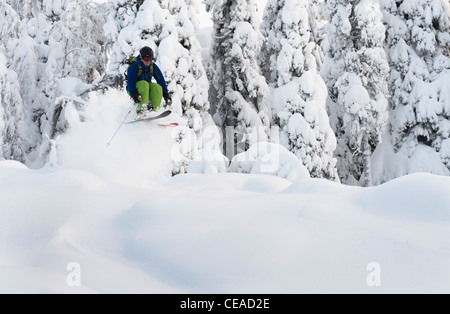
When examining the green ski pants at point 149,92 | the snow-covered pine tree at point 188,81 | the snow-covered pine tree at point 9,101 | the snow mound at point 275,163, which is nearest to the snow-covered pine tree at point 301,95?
the snow-covered pine tree at point 188,81

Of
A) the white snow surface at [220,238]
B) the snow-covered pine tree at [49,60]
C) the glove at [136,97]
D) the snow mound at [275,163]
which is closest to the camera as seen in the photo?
the white snow surface at [220,238]

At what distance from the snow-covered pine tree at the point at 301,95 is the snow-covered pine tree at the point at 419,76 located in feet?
11.9

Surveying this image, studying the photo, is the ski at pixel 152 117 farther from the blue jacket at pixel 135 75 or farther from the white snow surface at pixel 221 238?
the white snow surface at pixel 221 238

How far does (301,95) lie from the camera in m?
17.4

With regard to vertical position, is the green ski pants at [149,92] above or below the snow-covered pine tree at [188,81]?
below

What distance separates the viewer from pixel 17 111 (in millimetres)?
17453

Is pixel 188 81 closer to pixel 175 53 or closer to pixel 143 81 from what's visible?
pixel 175 53

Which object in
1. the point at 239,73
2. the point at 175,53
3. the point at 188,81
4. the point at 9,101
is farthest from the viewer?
the point at 239,73

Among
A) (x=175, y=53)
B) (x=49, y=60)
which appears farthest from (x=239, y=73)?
(x=49, y=60)

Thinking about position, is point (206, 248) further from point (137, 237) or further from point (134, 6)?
point (134, 6)

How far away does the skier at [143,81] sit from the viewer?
9.05 metres

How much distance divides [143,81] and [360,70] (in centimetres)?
1175

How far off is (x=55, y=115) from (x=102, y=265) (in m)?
14.6

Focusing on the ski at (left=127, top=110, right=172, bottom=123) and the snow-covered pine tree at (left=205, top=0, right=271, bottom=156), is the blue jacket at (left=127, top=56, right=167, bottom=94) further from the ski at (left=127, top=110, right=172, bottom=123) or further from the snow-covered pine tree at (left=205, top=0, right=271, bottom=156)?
the snow-covered pine tree at (left=205, top=0, right=271, bottom=156)
